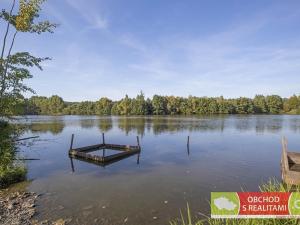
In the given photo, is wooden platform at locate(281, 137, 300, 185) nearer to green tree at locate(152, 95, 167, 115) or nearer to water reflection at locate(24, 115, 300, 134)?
water reflection at locate(24, 115, 300, 134)

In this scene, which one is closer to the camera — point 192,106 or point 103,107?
point 192,106

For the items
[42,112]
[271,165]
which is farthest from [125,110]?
[271,165]

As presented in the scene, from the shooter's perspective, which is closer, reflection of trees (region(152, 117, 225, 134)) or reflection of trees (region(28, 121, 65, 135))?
reflection of trees (region(28, 121, 65, 135))

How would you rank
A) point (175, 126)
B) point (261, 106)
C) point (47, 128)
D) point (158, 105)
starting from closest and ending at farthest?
point (47, 128) → point (175, 126) → point (158, 105) → point (261, 106)

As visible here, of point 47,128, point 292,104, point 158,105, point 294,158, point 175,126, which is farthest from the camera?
point 292,104

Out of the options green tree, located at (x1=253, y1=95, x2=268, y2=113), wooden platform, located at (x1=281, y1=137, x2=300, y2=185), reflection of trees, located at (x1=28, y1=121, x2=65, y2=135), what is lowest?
reflection of trees, located at (x1=28, y1=121, x2=65, y2=135)

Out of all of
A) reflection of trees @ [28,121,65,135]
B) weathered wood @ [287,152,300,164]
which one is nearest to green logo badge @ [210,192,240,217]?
weathered wood @ [287,152,300,164]

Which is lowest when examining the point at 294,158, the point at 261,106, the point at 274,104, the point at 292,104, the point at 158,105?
the point at 294,158

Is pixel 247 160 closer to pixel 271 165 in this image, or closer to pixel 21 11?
pixel 271 165

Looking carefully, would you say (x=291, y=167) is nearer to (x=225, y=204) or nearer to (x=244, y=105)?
(x=225, y=204)

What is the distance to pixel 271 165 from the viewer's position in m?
17.9

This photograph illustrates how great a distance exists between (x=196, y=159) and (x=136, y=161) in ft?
18.0

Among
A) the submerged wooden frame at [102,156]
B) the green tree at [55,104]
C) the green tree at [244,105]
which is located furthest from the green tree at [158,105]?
the submerged wooden frame at [102,156]

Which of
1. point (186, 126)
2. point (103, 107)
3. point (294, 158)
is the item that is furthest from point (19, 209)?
point (103, 107)
